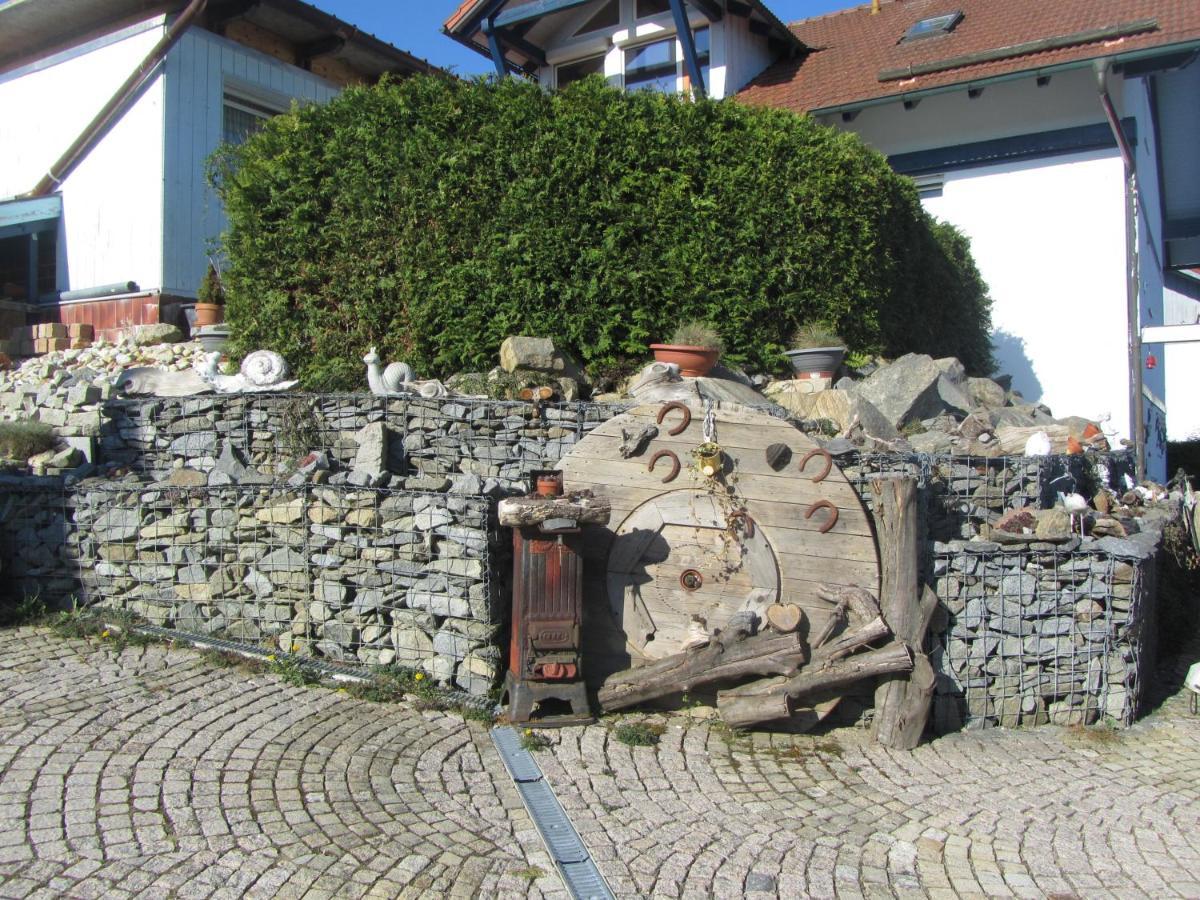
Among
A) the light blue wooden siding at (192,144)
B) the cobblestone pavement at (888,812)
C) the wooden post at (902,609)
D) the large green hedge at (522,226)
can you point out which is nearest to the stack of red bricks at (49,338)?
the light blue wooden siding at (192,144)

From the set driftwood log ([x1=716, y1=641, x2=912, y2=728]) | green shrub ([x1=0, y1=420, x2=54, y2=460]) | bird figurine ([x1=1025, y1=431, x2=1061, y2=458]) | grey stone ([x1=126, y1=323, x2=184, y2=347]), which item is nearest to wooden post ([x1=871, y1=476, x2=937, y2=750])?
driftwood log ([x1=716, y1=641, x2=912, y2=728])

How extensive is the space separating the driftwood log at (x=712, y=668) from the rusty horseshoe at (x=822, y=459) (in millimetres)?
827

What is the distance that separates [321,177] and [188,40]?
5.19 m

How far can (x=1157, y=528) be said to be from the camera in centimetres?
655

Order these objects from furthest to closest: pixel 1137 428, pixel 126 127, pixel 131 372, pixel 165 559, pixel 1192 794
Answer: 1. pixel 126 127
2. pixel 1137 428
3. pixel 131 372
4. pixel 165 559
5. pixel 1192 794

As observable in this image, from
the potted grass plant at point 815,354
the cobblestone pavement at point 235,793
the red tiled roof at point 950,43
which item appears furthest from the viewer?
the red tiled roof at point 950,43

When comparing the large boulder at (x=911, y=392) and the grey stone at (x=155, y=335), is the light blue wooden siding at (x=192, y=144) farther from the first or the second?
the large boulder at (x=911, y=392)

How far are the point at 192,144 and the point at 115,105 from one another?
0.99 metres

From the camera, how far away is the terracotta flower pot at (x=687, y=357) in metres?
7.51

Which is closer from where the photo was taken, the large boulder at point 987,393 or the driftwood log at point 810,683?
the driftwood log at point 810,683

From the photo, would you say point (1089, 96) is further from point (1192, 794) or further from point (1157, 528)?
point (1192, 794)

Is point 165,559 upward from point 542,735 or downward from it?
upward

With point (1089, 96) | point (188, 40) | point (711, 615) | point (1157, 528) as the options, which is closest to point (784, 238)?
point (1157, 528)

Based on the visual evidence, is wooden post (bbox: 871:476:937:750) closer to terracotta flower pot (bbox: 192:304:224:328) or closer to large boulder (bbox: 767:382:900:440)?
large boulder (bbox: 767:382:900:440)
